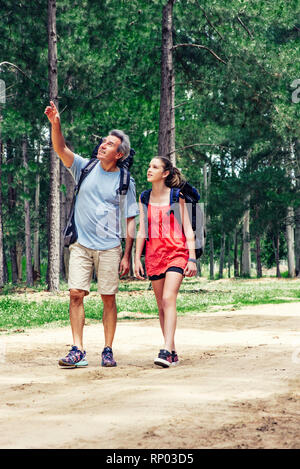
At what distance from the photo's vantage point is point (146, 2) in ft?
70.1

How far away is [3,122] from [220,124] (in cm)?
798

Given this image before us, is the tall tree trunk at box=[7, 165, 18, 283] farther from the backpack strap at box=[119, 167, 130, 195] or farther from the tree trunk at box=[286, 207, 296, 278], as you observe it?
the backpack strap at box=[119, 167, 130, 195]

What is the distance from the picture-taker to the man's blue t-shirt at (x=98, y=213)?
7.00 meters

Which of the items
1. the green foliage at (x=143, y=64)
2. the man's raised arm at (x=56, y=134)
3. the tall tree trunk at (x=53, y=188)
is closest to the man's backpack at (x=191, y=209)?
the man's raised arm at (x=56, y=134)

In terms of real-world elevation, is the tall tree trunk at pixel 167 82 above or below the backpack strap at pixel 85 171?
above

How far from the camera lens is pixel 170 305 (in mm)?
7137

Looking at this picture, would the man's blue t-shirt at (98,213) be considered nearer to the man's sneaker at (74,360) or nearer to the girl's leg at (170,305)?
the girl's leg at (170,305)

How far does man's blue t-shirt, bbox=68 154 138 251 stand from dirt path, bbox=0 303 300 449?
136cm

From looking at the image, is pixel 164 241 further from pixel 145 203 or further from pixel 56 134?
pixel 56 134

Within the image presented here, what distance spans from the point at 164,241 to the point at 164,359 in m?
1.27

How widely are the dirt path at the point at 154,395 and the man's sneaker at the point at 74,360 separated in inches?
4.3

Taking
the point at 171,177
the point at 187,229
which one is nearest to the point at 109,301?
the point at 187,229

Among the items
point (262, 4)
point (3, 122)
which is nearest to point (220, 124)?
point (262, 4)

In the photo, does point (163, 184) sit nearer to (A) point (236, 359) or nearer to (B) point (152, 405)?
(A) point (236, 359)
